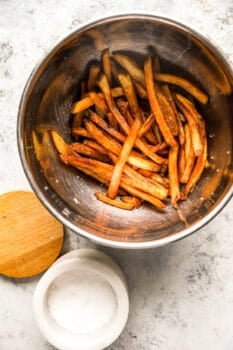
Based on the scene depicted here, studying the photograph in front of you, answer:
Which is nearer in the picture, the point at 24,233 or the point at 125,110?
the point at 125,110

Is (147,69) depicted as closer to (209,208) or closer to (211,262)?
(209,208)

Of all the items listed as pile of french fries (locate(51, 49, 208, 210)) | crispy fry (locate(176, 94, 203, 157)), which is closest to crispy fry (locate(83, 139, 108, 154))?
pile of french fries (locate(51, 49, 208, 210))

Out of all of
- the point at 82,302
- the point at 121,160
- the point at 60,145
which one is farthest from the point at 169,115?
the point at 82,302

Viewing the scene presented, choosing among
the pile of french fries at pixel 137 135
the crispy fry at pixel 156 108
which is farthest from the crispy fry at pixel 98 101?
the crispy fry at pixel 156 108

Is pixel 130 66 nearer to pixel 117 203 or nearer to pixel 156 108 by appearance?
pixel 156 108

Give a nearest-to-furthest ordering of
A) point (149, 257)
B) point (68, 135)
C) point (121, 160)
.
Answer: point (121, 160)
point (68, 135)
point (149, 257)

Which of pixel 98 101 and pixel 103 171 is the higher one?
pixel 98 101
